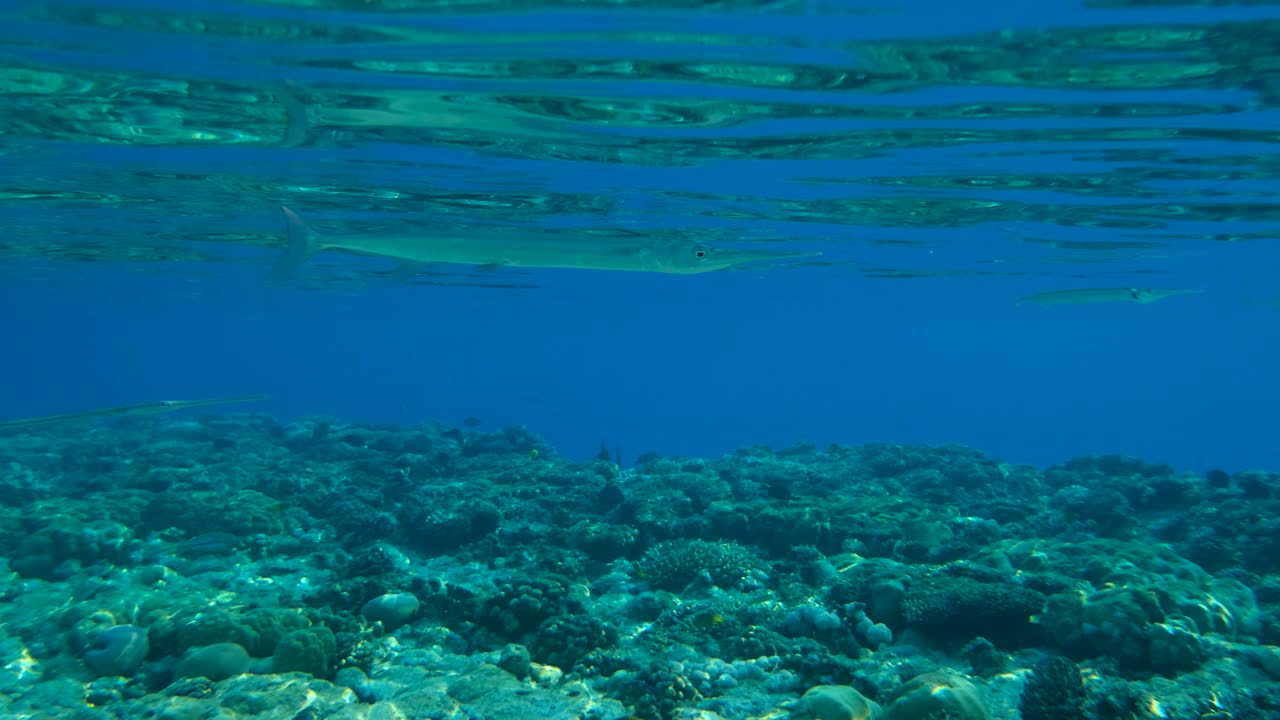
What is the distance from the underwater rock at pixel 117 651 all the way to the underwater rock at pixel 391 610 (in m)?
2.03

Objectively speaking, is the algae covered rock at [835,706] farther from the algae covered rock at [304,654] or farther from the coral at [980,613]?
the algae covered rock at [304,654]

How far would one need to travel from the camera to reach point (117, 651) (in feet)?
21.7

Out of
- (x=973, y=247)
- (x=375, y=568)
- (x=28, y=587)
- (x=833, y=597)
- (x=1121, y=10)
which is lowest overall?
(x=28, y=587)

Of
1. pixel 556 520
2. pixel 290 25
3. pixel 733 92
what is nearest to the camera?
pixel 290 25

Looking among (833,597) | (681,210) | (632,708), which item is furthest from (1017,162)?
(632,708)

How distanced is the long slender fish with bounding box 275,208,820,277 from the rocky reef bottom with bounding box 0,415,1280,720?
4143 mm

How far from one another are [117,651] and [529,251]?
25.2 ft

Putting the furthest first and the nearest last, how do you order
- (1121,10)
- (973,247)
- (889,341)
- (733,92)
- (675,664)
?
1. (889,341)
2. (973,247)
3. (733,92)
4. (1121,10)
5. (675,664)

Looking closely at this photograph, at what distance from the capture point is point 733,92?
1046cm

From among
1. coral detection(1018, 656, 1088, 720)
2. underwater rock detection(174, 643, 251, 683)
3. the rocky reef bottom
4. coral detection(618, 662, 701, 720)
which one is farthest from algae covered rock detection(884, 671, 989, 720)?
underwater rock detection(174, 643, 251, 683)

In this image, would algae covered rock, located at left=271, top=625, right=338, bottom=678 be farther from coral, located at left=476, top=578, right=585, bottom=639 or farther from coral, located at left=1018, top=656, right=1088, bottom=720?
coral, located at left=1018, top=656, right=1088, bottom=720

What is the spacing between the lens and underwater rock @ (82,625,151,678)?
6.60 metres

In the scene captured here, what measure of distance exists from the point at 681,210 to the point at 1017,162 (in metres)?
7.73

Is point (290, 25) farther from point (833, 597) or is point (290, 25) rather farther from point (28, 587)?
point (833, 597)
